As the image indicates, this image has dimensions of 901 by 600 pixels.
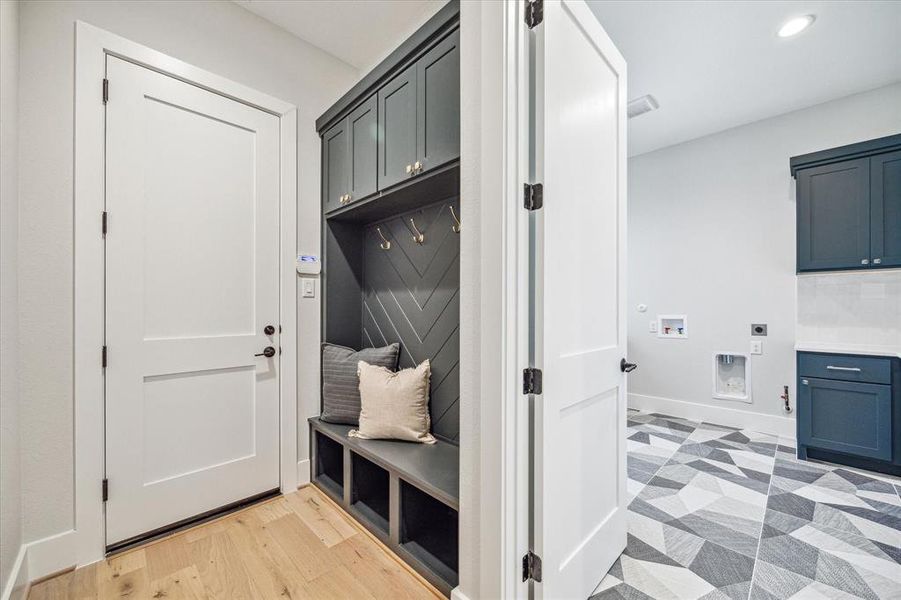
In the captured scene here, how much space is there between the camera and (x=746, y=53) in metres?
2.54

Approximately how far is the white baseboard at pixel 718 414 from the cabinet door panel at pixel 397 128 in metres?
3.80

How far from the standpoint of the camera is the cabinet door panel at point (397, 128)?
1857 mm

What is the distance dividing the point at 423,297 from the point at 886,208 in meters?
3.36

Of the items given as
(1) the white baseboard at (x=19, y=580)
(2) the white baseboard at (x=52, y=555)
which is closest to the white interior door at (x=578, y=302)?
(1) the white baseboard at (x=19, y=580)

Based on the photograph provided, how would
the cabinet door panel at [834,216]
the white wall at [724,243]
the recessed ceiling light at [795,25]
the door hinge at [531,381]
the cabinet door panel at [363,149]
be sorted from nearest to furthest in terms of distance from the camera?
the door hinge at [531,381]
the cabinet door panel at [363,149]
the recessed ceiling light at [795,25]
the cabinet door panel at [834,216]
the white wall at [724,243]

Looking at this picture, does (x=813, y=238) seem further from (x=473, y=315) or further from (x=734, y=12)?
(x=473, y=315)

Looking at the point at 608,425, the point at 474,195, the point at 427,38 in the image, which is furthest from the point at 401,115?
the point at 608,425

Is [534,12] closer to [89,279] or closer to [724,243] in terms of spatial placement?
[89,279]

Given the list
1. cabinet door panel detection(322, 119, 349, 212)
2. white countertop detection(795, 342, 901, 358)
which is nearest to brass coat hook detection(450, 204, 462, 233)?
cabinet door panel detection(322, 119, 349, 212)

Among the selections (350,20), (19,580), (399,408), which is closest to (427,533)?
(399,408)

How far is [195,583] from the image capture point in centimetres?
157

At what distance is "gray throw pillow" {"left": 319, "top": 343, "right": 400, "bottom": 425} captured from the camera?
2289 millimetres

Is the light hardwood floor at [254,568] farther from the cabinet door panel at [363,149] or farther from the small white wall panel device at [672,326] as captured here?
the small white wall panel device at [672,326]

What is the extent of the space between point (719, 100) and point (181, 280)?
13.8 ft
